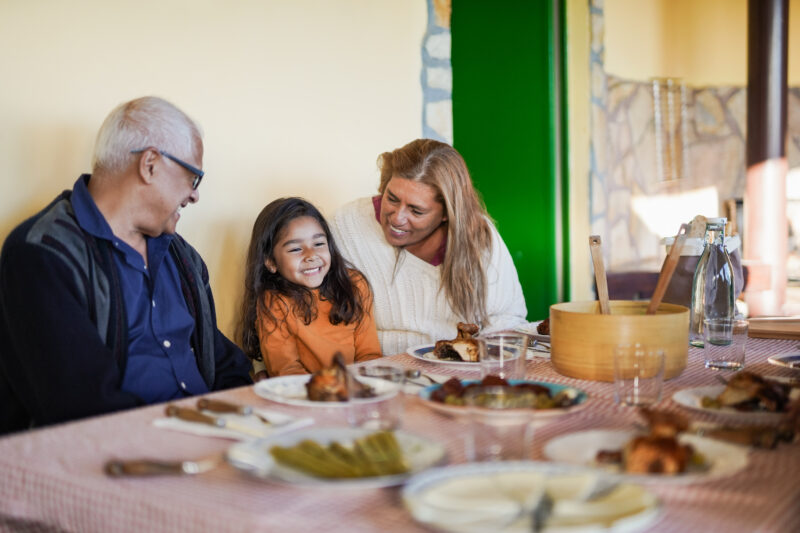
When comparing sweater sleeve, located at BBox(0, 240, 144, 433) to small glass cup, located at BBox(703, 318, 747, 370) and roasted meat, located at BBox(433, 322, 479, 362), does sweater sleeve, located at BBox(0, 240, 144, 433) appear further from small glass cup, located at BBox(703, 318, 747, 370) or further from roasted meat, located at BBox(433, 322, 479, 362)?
small glass cup, located at BBox(703, 318, 747, 370)

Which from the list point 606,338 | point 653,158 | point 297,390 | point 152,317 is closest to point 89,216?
point 152,317

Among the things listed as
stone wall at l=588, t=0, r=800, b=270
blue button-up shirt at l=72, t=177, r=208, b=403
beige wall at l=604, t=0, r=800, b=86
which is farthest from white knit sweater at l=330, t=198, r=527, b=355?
beige wall at l=604, t=0, r=800, b=86

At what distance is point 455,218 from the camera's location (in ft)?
8.30

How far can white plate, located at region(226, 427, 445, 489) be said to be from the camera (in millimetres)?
886

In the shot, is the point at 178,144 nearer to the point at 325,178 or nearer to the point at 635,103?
the point at 325,178

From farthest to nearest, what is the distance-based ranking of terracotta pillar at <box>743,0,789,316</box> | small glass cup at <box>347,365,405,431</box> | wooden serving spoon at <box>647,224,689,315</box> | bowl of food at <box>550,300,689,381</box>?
terracotta pillar at <box>743,0,789,316</box>
wooden serving spoon at <box>647,224,689,315</box>
bowl of food at <box>550,300,689,381</box>
small glass cup at <box>347,365,405,431</box>

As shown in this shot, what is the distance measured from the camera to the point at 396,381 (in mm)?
1154

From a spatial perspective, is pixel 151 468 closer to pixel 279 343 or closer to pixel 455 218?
pixel 279 343

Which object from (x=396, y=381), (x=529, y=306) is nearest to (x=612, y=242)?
(x=529, y=306)

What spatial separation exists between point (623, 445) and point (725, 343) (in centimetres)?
77

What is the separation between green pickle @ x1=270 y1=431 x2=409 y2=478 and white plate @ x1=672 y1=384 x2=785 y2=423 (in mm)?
551

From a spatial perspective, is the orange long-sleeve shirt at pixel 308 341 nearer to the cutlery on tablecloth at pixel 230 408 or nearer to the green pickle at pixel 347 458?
the cutlery on tablecloth at pixel 230 408

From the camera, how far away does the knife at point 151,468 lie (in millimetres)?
929

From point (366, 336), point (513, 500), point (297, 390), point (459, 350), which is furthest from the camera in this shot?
point (366, 336)
